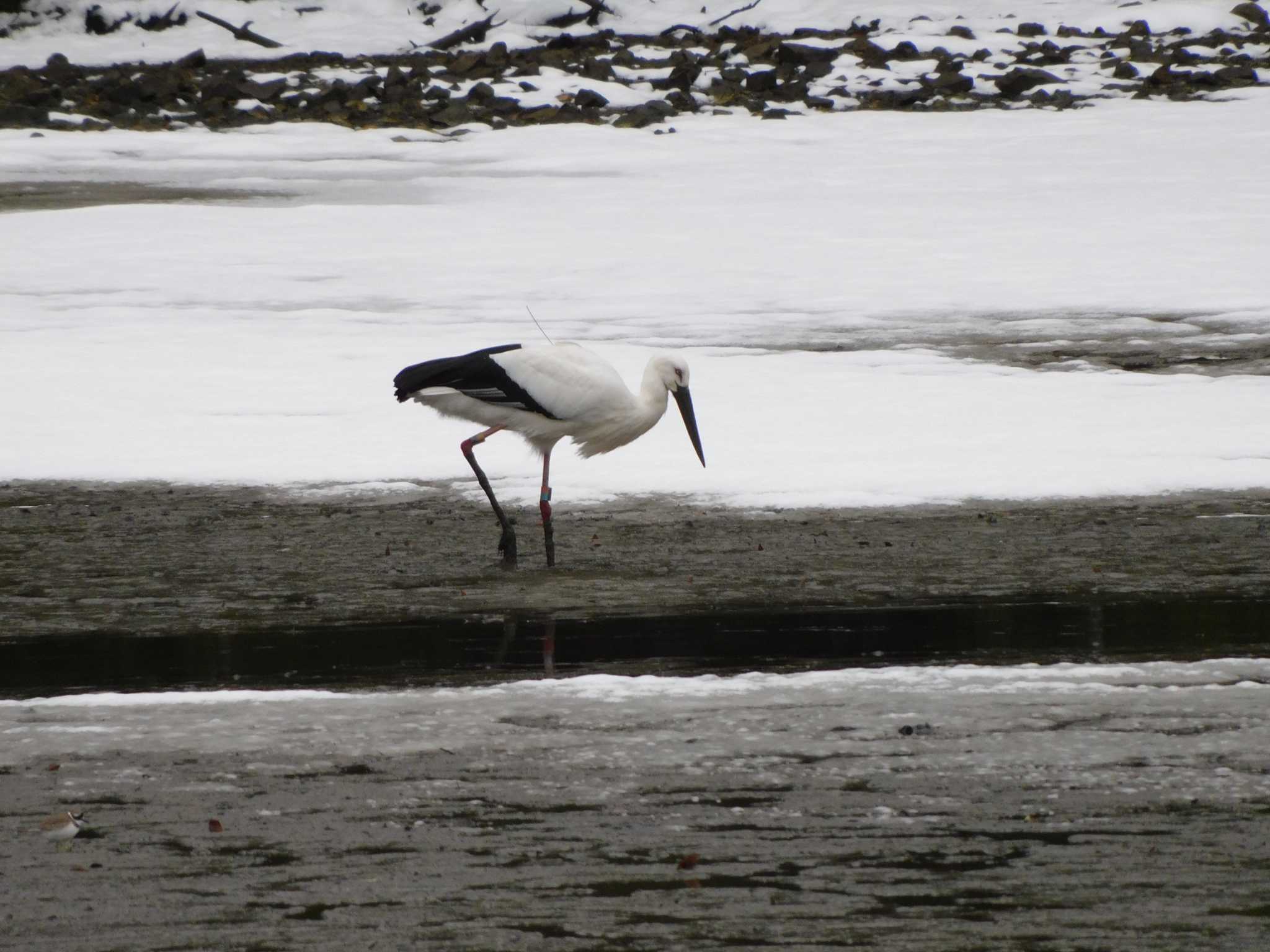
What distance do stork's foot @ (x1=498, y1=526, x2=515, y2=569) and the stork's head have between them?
3.57 feet

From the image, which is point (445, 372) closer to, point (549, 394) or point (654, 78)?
point (549, 394)

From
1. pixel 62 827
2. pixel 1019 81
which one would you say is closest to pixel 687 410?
pixel 62 827

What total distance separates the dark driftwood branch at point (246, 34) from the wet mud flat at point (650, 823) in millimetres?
32310

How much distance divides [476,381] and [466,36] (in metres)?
28.5

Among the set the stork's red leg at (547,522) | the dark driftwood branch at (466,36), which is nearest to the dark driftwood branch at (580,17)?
the dark driftwood branch at (466,36)

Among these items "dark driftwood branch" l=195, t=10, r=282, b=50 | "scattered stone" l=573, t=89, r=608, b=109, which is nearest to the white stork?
"scattered stone" l=573, t=89, r=608, b=109

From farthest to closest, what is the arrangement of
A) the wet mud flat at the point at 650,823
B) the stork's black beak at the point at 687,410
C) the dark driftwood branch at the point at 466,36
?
the dark driftwood branch at the point at 466,36 → the stork's black beak at the point at 687,410 → the wet mud flat at the point at 650,823

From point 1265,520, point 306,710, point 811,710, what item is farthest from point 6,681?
point 1265,520

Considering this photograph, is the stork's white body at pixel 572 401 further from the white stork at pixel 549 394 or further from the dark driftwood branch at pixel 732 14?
the dark driftwood branch at pixel 732 14

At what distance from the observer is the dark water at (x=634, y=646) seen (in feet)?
21.3

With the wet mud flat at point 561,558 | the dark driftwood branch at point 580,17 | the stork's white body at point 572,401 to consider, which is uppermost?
the stork's white body at point 572,401

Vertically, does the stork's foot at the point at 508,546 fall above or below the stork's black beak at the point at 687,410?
below

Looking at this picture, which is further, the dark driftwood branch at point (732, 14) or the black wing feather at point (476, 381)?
the dark driftwood branch at point (732, 14)

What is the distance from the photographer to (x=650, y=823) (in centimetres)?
482
